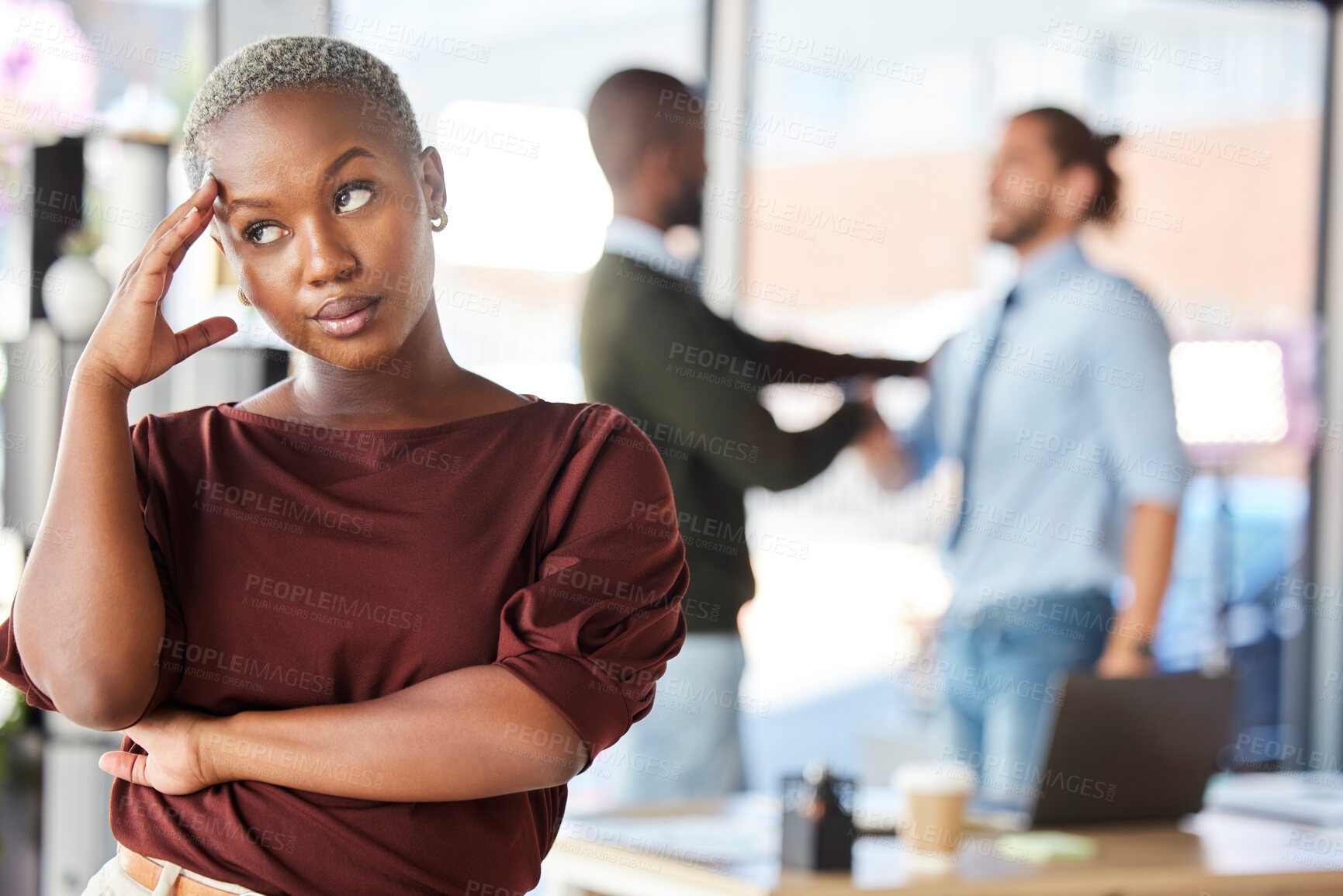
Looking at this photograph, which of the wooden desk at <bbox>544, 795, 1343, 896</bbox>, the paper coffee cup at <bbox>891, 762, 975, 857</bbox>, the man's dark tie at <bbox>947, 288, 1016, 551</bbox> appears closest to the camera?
the wooden desk at <bbox>544, 795, 1343, 896</bbox>

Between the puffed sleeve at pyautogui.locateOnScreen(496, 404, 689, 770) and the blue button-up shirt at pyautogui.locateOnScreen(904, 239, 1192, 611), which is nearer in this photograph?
the puffed sleeve at pyautogui.locateOnScreen(496, 404, 689, 770)

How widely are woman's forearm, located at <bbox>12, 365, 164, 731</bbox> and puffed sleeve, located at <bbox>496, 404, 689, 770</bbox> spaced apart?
0.28 metres

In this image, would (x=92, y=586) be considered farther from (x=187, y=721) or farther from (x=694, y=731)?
(x=694, y=731)

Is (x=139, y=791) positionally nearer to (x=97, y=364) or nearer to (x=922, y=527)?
(x=97, y=364)

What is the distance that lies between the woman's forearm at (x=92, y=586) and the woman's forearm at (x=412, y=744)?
78 mm

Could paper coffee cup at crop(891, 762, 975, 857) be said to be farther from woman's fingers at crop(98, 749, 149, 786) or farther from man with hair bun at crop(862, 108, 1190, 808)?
woman's fingers at crop(98, 749, 149, 786)

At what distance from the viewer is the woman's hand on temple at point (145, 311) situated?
0.99 metres

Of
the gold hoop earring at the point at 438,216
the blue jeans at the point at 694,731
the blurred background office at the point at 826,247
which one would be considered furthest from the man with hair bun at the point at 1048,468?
the gold hoop earring at the point at 438,216

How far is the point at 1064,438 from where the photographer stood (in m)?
2.78

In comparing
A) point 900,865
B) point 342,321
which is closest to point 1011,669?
point 900,865

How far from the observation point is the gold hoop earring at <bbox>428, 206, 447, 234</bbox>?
42.9 inches

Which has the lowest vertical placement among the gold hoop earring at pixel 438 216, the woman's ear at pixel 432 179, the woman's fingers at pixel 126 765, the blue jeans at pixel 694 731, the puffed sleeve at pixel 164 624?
the blue jeans at pixel 694 731

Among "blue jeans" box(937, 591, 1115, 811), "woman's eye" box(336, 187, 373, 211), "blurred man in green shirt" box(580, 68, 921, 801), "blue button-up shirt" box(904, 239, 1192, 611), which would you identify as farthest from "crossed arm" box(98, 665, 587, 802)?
"blue button-up shirt" box(904, 239, 1192, 611)

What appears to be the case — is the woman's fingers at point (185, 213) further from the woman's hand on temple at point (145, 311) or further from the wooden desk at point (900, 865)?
the wooden desk at point (900, 865)
